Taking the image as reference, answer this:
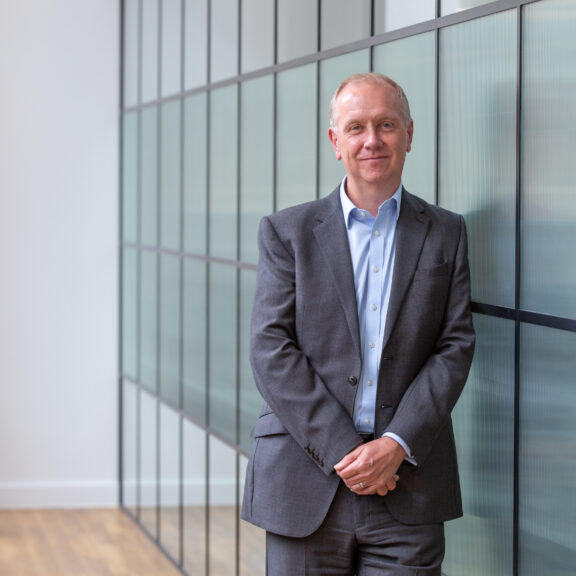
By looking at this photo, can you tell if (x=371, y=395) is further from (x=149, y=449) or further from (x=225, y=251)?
(x=149, y=449)

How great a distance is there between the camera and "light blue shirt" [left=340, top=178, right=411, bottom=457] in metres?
2.29

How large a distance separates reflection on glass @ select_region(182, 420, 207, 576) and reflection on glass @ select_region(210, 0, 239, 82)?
5.28ft

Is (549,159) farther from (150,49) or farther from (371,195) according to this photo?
(150,49)

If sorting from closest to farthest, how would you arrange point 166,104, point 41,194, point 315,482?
1. point 315,482
2. point 166,104
3. point 41,194

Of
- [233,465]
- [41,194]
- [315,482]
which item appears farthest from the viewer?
[41,194]

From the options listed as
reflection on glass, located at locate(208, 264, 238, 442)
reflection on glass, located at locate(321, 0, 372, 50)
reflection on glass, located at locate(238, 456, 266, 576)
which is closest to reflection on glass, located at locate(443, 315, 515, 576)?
reflection on glass, located at locate(321, 0, 372, 50)

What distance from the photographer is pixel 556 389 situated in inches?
90.1

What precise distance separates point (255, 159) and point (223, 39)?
Answer: 66cm

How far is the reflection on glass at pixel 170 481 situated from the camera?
16.8 feet

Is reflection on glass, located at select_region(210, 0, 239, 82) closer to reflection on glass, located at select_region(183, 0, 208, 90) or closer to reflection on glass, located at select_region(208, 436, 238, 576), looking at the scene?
reflection on glass, located at select_region(183, 0, 208, 90)

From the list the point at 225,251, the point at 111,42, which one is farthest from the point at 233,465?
the point at 111,42

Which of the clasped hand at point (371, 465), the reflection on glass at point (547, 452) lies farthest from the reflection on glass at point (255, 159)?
the clasped hand at point (371, 465)

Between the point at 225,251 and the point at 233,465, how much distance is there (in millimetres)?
893

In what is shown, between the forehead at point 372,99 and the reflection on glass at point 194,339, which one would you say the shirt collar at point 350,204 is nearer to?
the forehead at point 372,99
